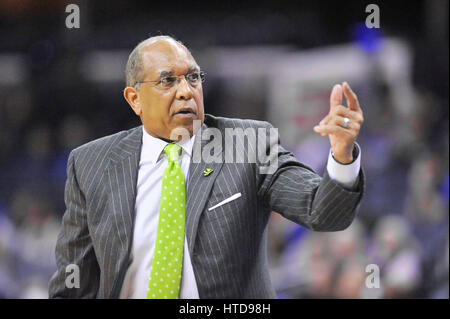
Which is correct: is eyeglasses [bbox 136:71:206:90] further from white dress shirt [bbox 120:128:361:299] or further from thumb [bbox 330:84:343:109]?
thumb [bbox 330:84:343:109]

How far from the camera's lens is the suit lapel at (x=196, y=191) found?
1.92 metres

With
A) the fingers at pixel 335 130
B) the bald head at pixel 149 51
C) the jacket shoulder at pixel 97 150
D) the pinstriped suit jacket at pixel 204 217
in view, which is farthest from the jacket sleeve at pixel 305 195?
the jacket shoulder at pixel 97 150

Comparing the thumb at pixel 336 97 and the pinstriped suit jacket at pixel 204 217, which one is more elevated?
the thumb at pixel 336 97

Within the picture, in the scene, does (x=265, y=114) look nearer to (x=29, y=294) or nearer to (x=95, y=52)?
(x=95, y=52)

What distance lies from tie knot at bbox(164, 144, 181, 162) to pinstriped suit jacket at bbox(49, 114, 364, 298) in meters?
0.06

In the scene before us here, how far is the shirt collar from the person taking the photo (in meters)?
2.10

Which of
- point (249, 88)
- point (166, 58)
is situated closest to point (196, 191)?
point (166, 58)

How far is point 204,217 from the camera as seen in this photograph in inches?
76.7

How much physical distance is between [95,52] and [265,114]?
5.99 feet

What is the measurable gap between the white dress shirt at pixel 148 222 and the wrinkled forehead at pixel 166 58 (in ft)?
0.73

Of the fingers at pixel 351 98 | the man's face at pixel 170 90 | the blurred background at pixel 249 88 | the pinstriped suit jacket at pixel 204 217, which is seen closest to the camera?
the fingers at pixel 351 98

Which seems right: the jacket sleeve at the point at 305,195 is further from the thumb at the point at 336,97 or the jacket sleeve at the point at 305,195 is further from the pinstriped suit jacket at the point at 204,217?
the thumb at the point at 336,97

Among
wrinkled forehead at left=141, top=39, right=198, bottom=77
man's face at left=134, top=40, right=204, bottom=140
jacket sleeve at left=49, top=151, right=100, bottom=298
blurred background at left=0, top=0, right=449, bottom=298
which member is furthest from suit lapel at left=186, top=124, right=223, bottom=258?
blurred background at left=0, top=0, right=449, bottom=298
